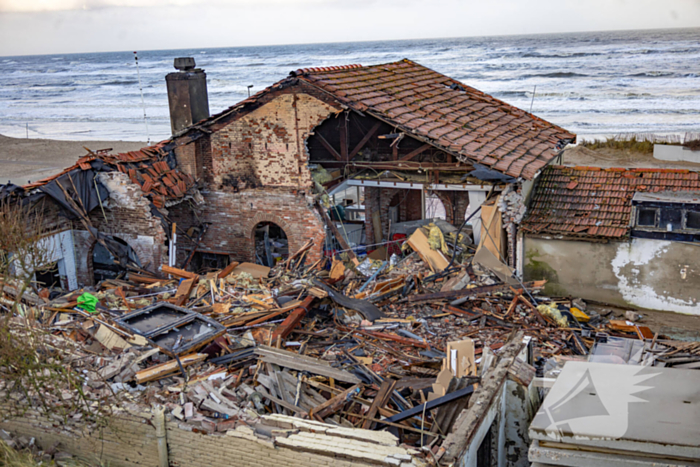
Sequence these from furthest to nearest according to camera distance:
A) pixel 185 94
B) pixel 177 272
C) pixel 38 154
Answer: pixel 38 154 < pixel 185 94 < pixel 177 272

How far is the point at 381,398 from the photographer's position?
902cm

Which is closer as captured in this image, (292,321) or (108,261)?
(292,321)

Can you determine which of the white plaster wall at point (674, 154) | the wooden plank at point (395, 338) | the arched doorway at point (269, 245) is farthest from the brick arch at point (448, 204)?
the white plaster wall at point (674, 154)

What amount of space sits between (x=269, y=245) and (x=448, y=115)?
6.55 metres

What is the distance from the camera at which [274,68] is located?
84.2 metres

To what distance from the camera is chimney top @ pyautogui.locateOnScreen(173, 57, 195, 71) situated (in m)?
17.9

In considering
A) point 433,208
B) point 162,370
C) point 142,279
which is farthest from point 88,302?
point 433,208

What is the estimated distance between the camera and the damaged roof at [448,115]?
1466 centimetres

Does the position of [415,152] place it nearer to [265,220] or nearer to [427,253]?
[427,253]

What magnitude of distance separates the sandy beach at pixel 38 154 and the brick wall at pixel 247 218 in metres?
19.6

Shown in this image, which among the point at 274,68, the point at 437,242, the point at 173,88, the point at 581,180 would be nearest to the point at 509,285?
the point at 437,242

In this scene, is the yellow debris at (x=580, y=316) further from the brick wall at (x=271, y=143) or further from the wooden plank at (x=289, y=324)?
the brick wall at (x=271, y=143)

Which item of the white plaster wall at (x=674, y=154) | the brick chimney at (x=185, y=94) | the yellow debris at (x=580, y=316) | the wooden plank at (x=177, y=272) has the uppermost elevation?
the brick chimney at (x=185, y=94)

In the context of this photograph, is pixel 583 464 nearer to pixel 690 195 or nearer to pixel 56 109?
pixel 690 195
